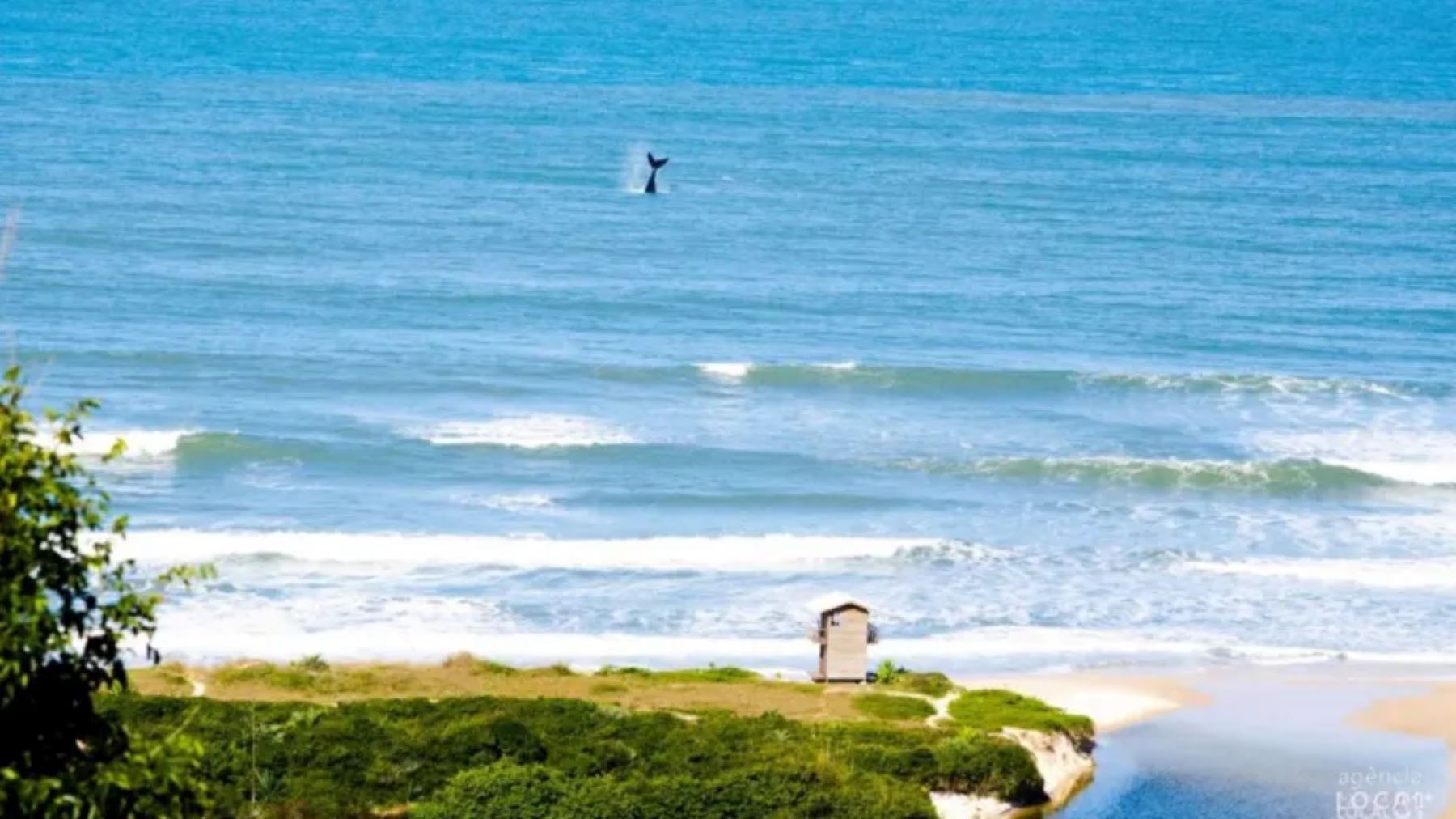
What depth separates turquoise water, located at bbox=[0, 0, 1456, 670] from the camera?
41344mm

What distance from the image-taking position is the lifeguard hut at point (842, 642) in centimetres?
3366

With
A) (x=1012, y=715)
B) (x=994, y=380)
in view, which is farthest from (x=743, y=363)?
(x=1012, y=715)

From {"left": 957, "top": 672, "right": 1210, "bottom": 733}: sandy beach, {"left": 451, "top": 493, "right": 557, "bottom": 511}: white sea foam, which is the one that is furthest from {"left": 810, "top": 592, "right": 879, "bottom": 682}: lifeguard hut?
{"left": 451, "top": 493, "right": 557, "bottom": 511}: white sea foam

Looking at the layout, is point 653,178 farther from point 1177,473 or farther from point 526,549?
point 526,549

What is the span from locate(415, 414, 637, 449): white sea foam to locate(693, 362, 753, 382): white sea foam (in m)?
5.11

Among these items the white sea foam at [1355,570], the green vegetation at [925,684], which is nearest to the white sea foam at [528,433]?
the white sea foam at [1355,570]

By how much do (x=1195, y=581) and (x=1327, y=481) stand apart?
876 cm

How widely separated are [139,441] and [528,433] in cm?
A: 812

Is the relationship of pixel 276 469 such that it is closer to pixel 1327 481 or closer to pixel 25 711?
pixel 1327 481

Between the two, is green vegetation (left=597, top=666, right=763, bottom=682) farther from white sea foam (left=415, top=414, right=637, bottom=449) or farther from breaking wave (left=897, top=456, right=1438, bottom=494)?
white sea foam (left=415, top=414, right=637, bottom=449)

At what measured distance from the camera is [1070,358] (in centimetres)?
6025

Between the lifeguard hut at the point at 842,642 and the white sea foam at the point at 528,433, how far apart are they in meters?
17.6

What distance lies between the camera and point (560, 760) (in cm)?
2848

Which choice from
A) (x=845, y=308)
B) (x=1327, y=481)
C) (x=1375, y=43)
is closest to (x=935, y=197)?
(x=845, y=308)
